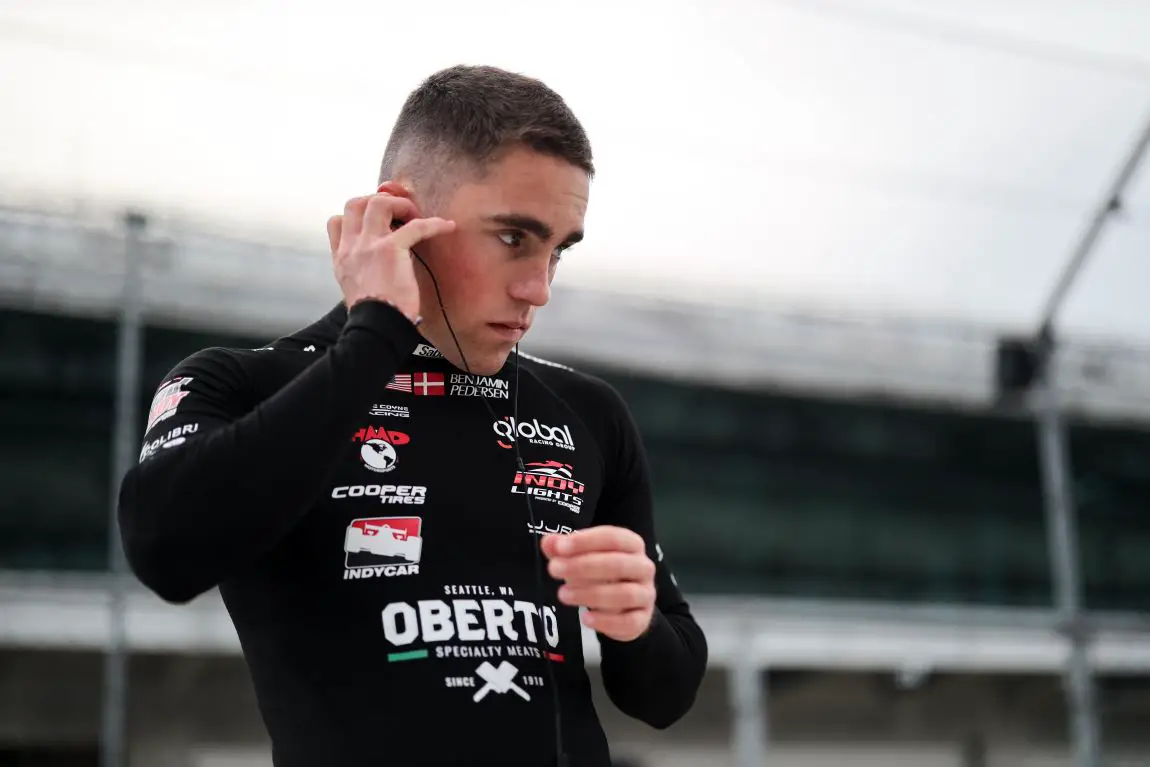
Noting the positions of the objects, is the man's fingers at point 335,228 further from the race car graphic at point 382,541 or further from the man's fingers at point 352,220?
the race car graphic at point 382,541

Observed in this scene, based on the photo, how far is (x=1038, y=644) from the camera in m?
10.4

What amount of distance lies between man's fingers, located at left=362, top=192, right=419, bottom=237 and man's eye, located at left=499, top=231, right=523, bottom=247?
13 cm

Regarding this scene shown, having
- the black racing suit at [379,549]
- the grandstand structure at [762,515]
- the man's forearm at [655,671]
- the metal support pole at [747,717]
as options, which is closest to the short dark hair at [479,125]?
the black racing suit at [379,549]

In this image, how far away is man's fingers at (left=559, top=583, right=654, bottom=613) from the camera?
1191 mm

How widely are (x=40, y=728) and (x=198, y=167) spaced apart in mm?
4363

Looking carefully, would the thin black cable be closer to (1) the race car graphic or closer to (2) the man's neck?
(2) the man's neck

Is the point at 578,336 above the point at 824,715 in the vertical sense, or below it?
above

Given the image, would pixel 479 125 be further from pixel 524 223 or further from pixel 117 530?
pixel 117 530

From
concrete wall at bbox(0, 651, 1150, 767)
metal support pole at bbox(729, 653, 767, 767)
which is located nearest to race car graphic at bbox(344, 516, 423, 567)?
metal support pole at bbox(729, 653, 767, 767)

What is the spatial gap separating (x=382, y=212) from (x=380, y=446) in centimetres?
28

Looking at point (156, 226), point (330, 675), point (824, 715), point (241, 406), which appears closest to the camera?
point (330, 675)

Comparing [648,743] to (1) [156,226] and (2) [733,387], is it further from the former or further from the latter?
(1) [156,226]

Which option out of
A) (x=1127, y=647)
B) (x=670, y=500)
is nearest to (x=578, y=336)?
(x=670, y=500)

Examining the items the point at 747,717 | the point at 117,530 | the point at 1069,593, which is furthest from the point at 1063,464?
the point at 117,530
